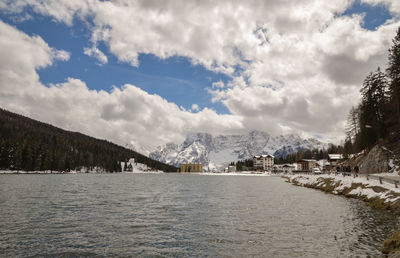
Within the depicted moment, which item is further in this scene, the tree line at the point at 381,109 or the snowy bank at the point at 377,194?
the tree line at the point at 381,109

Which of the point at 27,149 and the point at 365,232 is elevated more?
the point at 27,149

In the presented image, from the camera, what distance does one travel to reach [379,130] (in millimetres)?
68625

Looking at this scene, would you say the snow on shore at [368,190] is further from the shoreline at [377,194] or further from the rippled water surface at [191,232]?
the rippled water surface at [191,232]

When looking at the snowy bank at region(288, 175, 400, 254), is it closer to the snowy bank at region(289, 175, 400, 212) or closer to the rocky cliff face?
the snowy bank at region(289, 175, 400, 212)

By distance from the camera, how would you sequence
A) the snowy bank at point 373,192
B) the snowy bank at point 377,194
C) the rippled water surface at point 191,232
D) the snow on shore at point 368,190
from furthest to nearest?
1. the snow on shore at point 368,190
2. the snowy bank at point 373,192
3. the rippled water surface at point 191,232
4. the snowy bank at point 377,194

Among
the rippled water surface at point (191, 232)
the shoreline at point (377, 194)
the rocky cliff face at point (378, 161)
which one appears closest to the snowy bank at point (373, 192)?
the shoreline at point (377, 194)

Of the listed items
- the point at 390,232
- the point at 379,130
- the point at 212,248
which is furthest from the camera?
the point at 379,130

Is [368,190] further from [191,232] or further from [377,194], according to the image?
[191,232]

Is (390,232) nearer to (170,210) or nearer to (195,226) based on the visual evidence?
(195,226)

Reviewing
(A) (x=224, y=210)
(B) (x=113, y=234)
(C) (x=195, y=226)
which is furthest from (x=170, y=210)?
(B) (x=113, y=234)

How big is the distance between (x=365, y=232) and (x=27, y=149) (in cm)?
16892

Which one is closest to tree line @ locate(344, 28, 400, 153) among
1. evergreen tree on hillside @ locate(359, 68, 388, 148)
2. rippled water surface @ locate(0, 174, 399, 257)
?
evergreen tree on hillside @ locate(359, 68, 388, 148)

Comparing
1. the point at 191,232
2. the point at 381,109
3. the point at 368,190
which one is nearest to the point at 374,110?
the point at 381,109

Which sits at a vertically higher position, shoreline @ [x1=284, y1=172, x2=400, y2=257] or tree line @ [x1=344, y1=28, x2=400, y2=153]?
tree line @ [x1=344, y1=28, x2=400, y2=153]
